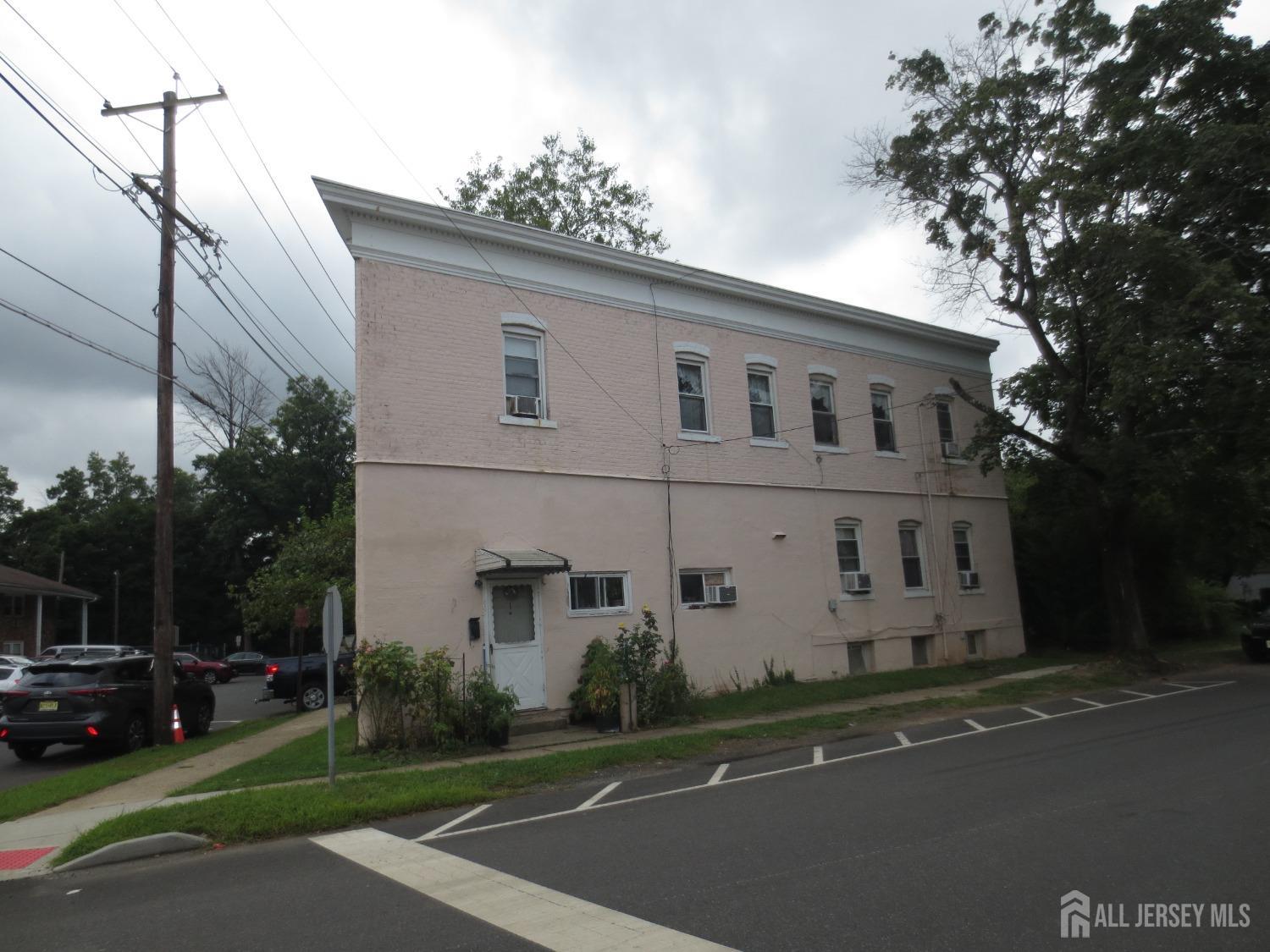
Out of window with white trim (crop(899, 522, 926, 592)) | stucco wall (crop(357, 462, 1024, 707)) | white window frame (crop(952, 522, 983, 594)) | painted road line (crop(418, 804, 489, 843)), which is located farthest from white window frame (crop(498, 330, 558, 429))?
white window frame (crop(952, 522, 983, 594))

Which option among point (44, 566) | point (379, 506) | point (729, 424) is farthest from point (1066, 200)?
point (44, 566)

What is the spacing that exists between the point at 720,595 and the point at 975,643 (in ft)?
27.7

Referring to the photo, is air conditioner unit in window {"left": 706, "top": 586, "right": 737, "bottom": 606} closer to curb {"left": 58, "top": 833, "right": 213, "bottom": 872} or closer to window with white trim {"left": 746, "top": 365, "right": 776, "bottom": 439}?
window with white trim {"left": 746, "top": 365, "right": 776, "bottom": 439}

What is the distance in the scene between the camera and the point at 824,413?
19.0m

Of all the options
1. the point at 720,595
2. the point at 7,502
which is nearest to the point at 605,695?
the point at 720,595

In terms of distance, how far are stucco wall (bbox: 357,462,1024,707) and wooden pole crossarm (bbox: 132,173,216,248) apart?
5.89 meters

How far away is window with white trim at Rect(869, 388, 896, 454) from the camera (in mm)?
20188

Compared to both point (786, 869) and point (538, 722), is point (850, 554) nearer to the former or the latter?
point (538, 722)

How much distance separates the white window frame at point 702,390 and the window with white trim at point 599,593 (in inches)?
125

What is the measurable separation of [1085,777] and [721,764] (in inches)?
161

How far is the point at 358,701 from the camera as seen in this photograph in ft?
39.5

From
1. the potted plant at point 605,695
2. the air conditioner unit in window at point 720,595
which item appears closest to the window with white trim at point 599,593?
the potted plant at point 605,695

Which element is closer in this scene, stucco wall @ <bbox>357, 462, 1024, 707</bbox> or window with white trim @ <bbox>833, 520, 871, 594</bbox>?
stucco wall @ <bbox>357, 462, 1024, 707</bbox>

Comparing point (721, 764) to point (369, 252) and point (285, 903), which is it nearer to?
point (285, 903)
